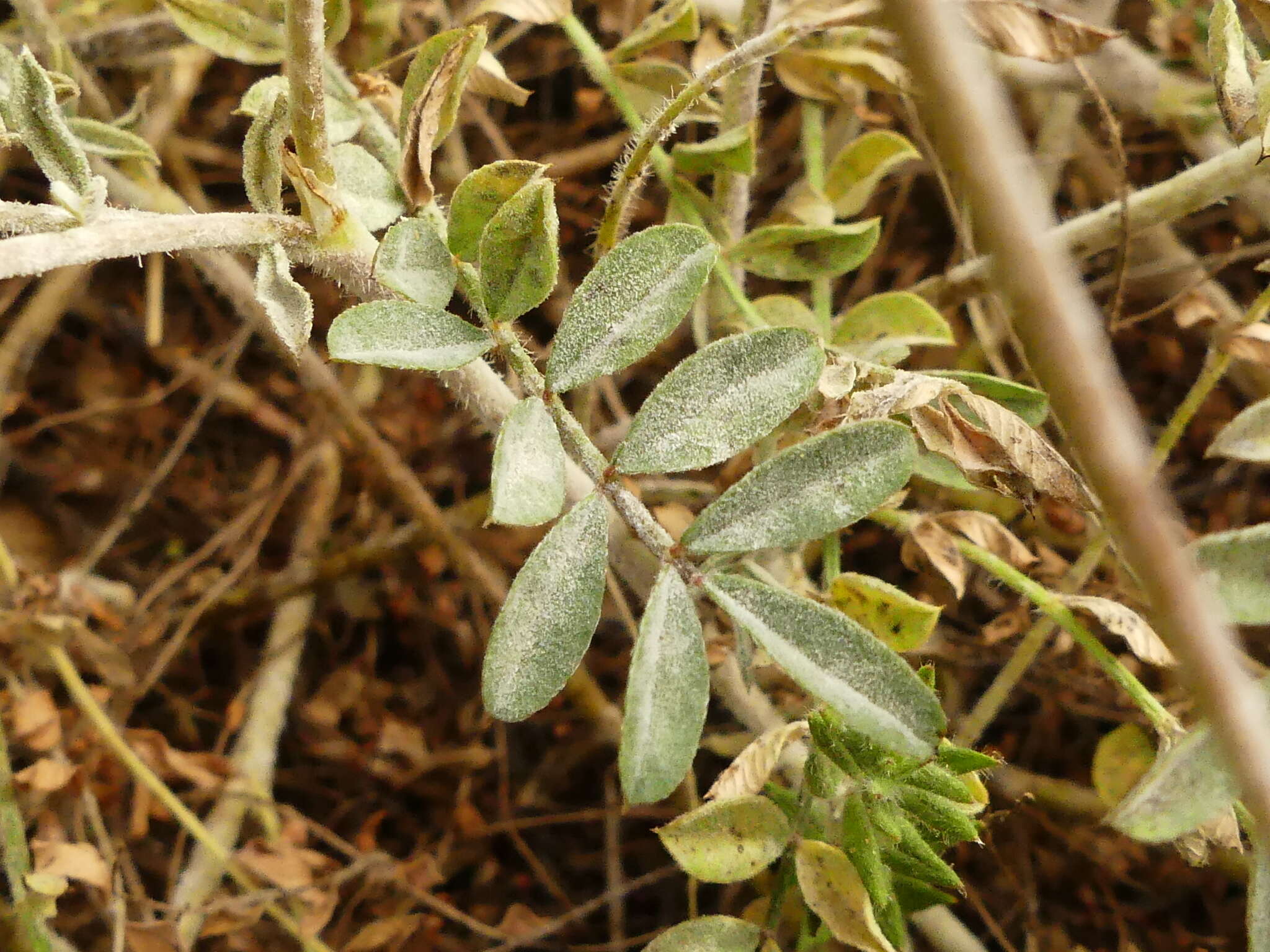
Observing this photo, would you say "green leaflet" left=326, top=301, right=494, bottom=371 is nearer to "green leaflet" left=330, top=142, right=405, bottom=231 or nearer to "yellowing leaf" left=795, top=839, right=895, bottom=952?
"green leaflet" left=330, top=142, right=405, bottom=231

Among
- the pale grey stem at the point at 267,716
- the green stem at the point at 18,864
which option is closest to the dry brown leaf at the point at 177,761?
the pale grey stem at the point at 267,716

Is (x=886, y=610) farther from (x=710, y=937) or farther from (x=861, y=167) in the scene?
(x=861, y=167)

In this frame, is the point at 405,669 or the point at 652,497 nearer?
the point at 652,497

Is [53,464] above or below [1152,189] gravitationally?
below

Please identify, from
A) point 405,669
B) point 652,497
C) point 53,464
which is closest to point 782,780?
point 652,497

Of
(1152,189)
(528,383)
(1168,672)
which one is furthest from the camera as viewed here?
(1168,672)

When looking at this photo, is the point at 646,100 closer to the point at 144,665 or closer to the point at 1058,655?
the point at 1058,655
